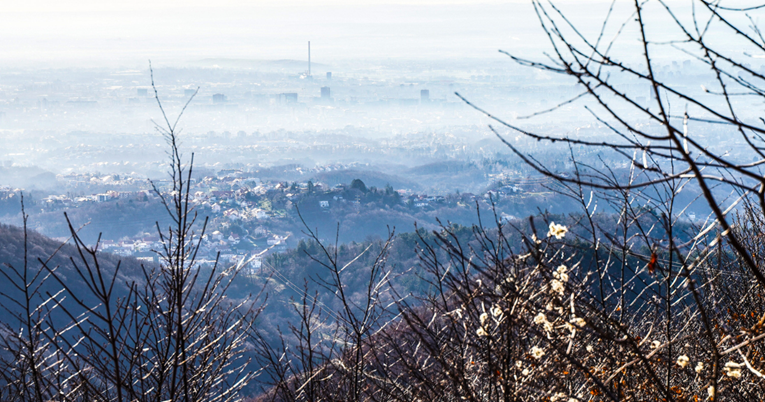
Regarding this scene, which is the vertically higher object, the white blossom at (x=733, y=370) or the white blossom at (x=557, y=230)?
the white blossom at (x=557, y=230)

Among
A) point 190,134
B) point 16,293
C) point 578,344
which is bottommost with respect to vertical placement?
point 190,134

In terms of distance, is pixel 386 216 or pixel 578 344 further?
pixel 386 216

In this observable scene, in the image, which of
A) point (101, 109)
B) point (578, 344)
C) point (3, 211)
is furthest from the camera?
point (101, 109)

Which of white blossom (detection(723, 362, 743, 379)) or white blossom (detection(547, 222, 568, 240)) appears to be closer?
white blossom (detection(723, 362, 743, 379))

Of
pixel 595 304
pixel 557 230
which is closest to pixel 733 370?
pixel 557 230

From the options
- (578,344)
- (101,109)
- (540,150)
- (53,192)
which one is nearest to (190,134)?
(101,109)

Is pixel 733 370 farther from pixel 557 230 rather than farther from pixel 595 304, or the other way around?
pixel 595 304

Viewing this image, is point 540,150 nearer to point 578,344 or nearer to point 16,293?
point 16,293

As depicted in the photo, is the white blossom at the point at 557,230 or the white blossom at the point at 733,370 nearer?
the white blossom at the point at 733,370

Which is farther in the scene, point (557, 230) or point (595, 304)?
point (595, 304)

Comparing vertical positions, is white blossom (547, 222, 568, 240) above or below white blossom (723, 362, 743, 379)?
above

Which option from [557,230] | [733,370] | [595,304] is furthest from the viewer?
[595,304]
